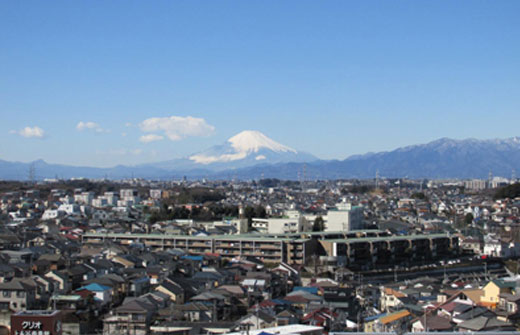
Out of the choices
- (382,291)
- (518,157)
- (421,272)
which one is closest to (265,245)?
(421,272)

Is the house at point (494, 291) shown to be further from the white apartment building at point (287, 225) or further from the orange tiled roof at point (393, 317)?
the white apartment building at point (287, 225)

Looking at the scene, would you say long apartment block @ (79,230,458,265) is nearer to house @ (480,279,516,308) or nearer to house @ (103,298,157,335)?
house @ (480,279,516,308)

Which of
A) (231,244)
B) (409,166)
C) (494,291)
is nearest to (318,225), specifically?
(231,244)

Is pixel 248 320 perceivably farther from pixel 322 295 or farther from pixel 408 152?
pixel 408 152

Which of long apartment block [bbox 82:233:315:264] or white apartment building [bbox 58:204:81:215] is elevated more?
white apartment building [bbox 58:204:81:215]

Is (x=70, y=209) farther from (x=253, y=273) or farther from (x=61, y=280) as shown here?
(x=61, y=280)

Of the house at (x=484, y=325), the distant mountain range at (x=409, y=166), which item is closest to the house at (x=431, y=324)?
the house at (x=484, y=325)

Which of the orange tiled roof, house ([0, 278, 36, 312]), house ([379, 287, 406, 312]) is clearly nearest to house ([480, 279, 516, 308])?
house ([379, 287, 406, 312])

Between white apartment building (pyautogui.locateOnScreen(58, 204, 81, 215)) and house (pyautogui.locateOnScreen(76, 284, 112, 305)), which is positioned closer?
house (pyautogui.locateOnScreen(76, 284, 112, 305))

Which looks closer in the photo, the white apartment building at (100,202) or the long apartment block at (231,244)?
the long apartment block at (231,244)

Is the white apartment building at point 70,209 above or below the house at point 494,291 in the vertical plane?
above

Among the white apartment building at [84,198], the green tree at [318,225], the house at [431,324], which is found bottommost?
the house at [431,324]
